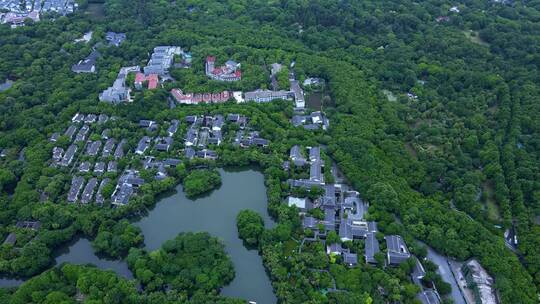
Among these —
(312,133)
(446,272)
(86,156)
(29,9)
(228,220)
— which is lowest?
(228,220)

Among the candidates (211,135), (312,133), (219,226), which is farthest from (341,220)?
(211,135)

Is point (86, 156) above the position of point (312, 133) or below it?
below

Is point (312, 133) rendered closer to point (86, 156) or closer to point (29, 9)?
point (86, 156)

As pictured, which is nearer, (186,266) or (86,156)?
(186,266)

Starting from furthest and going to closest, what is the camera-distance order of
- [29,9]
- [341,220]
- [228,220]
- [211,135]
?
[29,9]
[211,135]
[228,220]
[341,220]

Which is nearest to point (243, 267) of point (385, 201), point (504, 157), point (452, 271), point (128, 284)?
point (128, 284)

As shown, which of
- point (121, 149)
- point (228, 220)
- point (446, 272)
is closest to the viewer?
point (446, 272)

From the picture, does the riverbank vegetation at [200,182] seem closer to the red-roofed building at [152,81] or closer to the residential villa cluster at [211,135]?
the residential villa cluster at [211,135]
